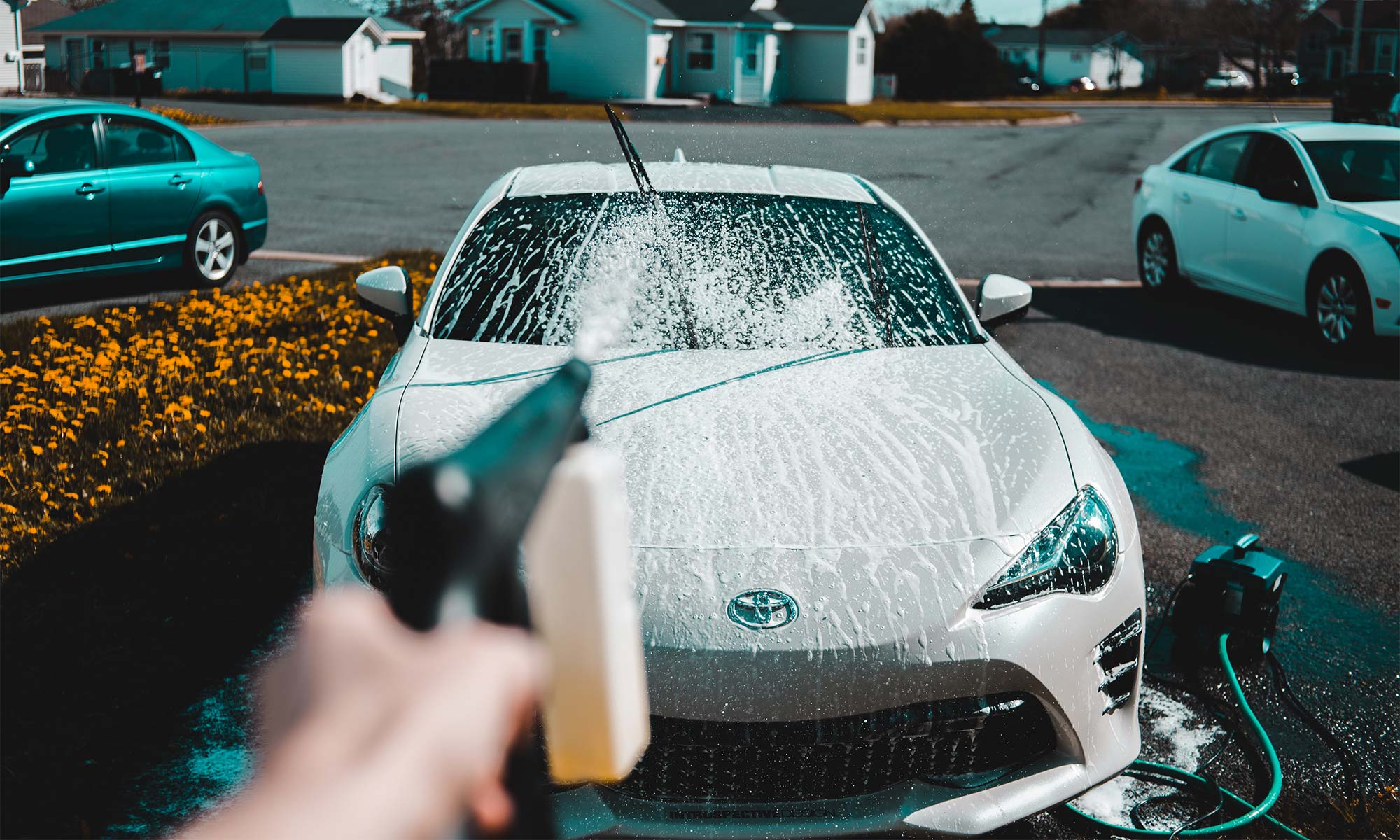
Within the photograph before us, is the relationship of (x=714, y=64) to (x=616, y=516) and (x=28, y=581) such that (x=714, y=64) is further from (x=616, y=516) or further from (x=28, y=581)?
(x=616, y=516)

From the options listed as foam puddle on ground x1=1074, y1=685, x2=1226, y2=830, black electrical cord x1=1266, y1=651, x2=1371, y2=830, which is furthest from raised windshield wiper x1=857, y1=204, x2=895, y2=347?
black electrical cord x1=1266, y1=651, x2=1371, y2=830

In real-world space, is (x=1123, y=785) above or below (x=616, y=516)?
below

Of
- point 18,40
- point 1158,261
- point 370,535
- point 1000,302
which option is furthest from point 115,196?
point 18,40

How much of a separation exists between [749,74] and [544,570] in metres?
4.29

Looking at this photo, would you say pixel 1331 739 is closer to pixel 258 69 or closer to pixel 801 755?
pixel 801 755

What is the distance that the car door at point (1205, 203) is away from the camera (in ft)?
32.0

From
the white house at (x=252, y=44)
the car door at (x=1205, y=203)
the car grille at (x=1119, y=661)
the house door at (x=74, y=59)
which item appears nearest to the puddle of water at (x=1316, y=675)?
the car grille at (x=1119, y=661)

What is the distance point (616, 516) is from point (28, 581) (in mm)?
4300

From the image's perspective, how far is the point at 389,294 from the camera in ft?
14.2

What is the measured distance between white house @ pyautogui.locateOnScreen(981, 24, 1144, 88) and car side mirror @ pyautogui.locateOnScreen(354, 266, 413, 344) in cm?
8905

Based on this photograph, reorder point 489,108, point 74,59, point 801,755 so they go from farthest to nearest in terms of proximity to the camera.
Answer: point 74,59 → point 489,108 → point 801,755

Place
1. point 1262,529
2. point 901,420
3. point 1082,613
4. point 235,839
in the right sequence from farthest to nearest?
point 1262,529 < point 901,420 < point 1082,613 < point 235,839

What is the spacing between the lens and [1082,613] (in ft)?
9.45

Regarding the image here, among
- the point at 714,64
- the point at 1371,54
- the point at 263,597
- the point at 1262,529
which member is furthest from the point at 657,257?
the point at 1371,54
